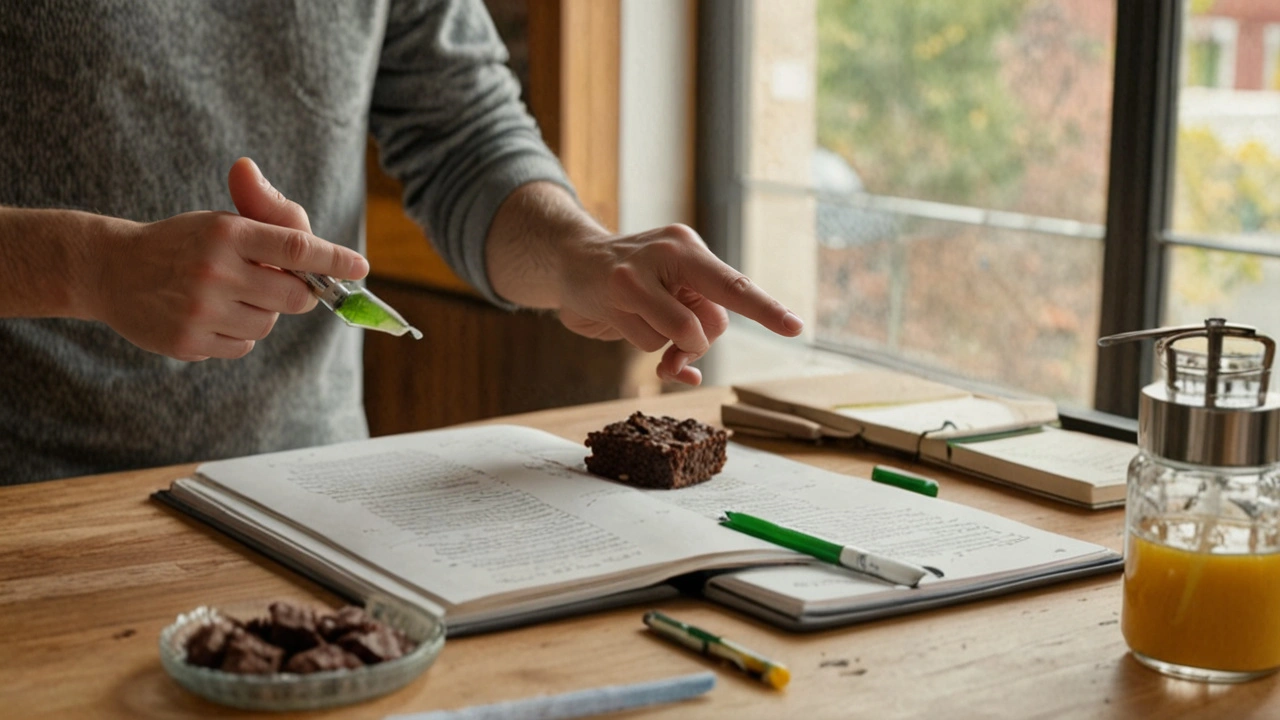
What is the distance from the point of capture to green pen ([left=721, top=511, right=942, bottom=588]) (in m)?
0.88

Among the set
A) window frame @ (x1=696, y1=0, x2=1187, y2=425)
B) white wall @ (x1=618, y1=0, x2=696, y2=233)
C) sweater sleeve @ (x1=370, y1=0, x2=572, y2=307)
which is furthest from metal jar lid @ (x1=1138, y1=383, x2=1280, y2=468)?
white wall @ (x1=618, y1=0, x2=696, y2=233)


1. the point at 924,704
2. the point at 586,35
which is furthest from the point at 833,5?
the point at 924,704

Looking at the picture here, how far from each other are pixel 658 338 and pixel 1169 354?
A: 1.79 feet

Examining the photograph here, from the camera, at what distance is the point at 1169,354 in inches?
30.7

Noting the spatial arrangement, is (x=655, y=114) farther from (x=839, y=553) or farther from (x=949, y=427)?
(x=839, y=553)

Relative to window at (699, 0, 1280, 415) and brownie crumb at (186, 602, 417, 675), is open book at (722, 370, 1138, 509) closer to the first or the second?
brownie crumb at (186, 602, 417, 675)

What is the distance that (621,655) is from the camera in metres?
0.81

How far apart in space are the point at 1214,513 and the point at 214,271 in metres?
0.72

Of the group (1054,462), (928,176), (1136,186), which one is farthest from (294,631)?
(928,176)

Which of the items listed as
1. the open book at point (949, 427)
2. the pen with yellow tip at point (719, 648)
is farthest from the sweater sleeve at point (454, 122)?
the pen with yellow tip at point (719, 648)

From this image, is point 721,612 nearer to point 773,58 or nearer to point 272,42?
point 272,42

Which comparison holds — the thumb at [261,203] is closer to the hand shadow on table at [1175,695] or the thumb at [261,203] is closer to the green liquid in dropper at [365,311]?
the green liquid in dropper at [365,311]

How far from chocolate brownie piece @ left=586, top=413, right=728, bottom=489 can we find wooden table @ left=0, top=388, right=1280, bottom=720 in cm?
22

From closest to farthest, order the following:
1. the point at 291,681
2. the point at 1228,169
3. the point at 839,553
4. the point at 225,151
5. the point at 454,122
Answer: the point at 291,681
the point at 839,553
the point at 225,151
the point at 454,122
the point at 1228,169
